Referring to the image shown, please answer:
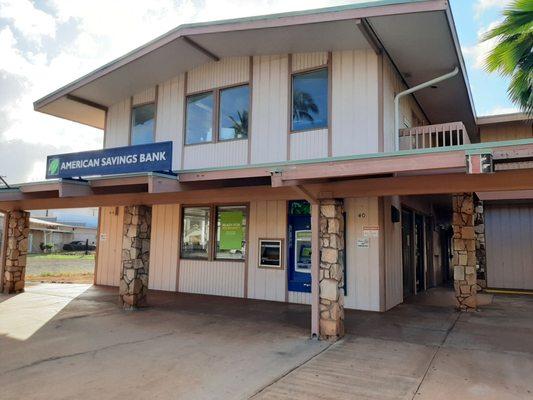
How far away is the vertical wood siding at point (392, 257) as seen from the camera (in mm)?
9047

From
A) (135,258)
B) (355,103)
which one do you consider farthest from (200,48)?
(135,258)

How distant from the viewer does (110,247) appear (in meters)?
13.0

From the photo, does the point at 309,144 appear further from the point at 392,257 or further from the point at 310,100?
the point at 392,257

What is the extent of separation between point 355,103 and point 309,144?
1.29 meters

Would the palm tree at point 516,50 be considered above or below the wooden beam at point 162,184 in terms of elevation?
above

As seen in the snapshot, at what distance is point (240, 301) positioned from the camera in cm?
991

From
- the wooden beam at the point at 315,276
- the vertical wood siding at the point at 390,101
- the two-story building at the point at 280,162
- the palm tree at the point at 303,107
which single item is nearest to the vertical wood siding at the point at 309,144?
the two-story building at the point at 280,162

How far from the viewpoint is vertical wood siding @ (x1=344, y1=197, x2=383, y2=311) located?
869 centimetres

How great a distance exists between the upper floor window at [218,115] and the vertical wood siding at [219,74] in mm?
177

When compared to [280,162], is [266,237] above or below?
below

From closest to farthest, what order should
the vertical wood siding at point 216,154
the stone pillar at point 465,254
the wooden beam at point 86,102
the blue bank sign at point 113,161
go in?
1. the blue bank sign at point 113,161
2. the stone pillar at point 465,254
3. the vertical wood siding at point 216,154
4. the wooden beam at point 86,102

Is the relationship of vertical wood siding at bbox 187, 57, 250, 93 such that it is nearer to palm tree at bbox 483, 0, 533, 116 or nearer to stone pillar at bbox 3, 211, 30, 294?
palm tree at bbox 483, 0, 533, 116

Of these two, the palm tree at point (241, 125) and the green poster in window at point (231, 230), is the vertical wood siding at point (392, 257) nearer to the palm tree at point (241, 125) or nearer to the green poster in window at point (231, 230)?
the green poster in window at point (231, 230)

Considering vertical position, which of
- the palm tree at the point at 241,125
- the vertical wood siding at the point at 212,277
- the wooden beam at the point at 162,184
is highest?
the palm tree at the point at 241,125
